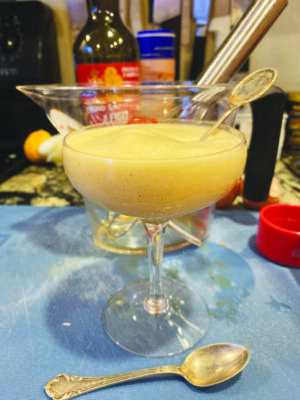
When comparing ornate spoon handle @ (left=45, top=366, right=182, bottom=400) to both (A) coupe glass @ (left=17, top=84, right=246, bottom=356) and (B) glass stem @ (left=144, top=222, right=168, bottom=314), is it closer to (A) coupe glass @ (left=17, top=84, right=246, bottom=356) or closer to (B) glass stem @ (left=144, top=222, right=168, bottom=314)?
Answer: (A) coupe glass @ (left=17, top=84, right=246, bottom=356)

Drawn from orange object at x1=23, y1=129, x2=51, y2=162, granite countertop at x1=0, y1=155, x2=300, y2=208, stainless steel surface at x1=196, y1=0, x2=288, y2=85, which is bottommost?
granite countertop at x1=0, y1=155, x2=300, y2=208

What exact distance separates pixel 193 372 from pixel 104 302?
202mm

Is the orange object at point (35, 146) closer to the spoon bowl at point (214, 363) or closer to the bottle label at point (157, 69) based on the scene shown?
the bottle label at point (157, 69)

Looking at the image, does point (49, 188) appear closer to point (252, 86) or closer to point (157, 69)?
point (157, 69)

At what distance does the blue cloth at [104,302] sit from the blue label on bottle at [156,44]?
55 cm

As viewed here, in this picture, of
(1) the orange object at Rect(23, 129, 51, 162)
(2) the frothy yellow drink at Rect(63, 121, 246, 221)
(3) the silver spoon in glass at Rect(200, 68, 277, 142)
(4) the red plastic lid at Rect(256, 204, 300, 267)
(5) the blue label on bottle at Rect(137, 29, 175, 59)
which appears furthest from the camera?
(1) the orange object at Rect(23, 129, 51, 162)

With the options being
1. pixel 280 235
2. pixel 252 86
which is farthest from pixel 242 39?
pixel 280 235

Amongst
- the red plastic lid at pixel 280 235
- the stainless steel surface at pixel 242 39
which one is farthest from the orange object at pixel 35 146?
the red plastic lid at pixel 280 235

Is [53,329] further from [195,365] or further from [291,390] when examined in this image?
[291,390]

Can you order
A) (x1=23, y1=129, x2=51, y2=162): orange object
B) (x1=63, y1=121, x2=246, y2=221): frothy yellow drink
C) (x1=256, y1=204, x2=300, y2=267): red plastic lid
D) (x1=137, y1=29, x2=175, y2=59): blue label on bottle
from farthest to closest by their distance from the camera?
(x1=23, y1=129, x2=51, y2=162): orange object
(x1=137, y1=29, x2=175, y2=59): blue label on bottle
(x1=256, y1=204, x2=300, y2=267): red plastic lid
(x1=63, y1=121, x2=246, y2=221): frothy yellow drink

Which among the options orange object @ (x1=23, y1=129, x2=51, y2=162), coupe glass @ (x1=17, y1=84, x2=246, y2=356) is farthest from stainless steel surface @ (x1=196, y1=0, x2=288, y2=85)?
orange object @ (x1=23, y1=129, x2=51, y2=162)

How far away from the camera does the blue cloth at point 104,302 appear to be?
1.30 feet

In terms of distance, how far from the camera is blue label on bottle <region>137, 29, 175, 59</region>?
0.95 meters

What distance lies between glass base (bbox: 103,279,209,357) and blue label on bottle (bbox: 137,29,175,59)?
71 cm
